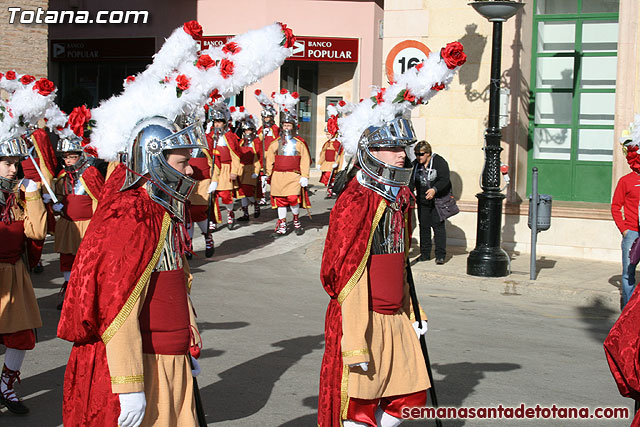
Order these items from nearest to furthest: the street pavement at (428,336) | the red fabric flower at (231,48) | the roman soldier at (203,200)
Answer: the red fabric flower at (231,48) < the street pavement at (428,336) < the roman soldier at (203,200)

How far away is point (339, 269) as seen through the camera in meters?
4.54

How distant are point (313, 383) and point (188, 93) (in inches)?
117

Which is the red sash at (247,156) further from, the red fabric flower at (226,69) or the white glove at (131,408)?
the white glove at (131,408)

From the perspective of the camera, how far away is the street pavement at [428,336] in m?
6.51

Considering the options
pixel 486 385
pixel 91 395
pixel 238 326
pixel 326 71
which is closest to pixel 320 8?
pixel 326 71

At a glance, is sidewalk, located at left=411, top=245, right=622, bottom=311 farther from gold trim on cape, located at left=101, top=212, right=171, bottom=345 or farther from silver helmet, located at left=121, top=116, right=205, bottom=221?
gold trim on cape, located at left=101, top=212, right=171, bottom=345

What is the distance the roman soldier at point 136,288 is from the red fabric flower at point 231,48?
1.27 metres

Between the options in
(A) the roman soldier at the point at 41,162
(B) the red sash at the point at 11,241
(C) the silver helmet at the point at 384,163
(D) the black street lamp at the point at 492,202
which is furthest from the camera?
(D) the black street lamp at the point at 492,202

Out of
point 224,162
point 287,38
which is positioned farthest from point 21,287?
point 224,162

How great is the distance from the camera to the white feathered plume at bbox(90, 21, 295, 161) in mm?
4285

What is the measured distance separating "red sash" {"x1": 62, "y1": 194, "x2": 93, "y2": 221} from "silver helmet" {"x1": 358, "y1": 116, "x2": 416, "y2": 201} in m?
5.71

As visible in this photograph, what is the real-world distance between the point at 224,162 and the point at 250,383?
9703 millimetres

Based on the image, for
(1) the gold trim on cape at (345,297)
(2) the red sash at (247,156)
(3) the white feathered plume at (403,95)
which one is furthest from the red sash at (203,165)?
(1) the gold trim on cape at (345,297)

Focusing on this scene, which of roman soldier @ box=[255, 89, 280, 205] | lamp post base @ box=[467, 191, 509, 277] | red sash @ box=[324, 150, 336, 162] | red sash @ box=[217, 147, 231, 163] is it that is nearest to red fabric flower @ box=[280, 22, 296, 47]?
lamp post base @ box=[467, 191, 509, 277]
